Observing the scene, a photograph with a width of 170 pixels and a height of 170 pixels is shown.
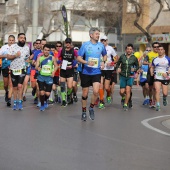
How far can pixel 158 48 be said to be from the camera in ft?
55.9

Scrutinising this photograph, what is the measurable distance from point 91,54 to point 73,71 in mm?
3828

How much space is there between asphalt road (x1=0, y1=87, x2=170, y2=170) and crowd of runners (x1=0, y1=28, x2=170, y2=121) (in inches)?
29.9

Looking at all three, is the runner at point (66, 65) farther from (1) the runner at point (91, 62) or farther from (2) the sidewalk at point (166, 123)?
(2) the sidewalk at point (166, 123)

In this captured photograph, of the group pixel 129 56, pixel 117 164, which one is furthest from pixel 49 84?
→ pixel 117 164

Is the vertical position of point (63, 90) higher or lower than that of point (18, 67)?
lower

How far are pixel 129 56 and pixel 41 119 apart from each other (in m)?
4.10

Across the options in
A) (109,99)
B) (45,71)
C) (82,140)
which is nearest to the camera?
(82,140)

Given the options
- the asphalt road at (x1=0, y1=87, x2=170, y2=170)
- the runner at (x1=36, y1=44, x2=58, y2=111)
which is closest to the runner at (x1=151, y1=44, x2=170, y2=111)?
the asphalt road at (x1=0, y1=87, x2=170, y2=170)

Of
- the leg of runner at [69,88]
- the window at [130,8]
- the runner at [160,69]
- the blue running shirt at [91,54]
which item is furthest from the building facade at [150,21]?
the blue running shirt at [91,54]

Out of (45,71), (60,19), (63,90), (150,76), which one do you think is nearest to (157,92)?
(150,76)

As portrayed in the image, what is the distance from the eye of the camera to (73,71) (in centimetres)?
1747

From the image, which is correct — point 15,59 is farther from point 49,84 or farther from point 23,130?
point 23,130

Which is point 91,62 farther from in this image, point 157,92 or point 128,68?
point 157,92

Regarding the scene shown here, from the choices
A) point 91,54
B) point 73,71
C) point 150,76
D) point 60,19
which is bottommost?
point 150,76
